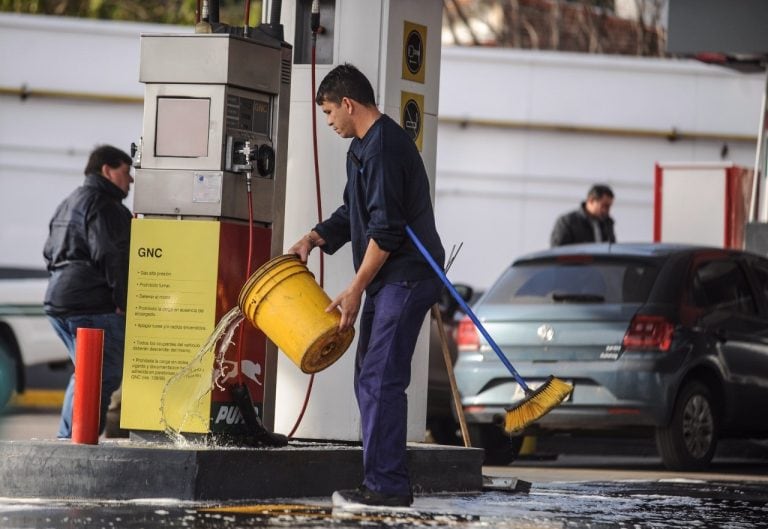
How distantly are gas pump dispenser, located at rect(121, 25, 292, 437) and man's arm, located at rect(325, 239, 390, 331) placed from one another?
0.82m

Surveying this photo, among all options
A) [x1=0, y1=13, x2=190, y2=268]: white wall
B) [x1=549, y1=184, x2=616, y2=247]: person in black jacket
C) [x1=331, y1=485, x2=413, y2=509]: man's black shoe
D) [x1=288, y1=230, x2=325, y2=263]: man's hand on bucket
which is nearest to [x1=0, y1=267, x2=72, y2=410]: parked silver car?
[x1=0, y1=13, x2=190, y2=268]: white wall

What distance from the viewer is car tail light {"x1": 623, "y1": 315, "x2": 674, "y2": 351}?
1247cm

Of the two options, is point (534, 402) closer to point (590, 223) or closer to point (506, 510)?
point (506, 510)

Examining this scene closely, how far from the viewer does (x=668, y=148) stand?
19766 millimetres

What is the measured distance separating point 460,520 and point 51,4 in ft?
94.9

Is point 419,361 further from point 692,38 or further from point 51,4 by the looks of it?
point 51,4

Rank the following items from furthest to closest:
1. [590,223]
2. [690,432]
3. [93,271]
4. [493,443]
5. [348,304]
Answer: [590,223] < [493,443] < [690,432] < [93,271] < [348,304]

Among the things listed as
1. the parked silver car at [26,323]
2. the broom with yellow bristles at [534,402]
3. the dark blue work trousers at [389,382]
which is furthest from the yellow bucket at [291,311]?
the parked silver car at [26,323]

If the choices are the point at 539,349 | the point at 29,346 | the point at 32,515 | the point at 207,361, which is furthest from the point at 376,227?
the point at 29,346

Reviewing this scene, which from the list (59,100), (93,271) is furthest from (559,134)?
(93,271)

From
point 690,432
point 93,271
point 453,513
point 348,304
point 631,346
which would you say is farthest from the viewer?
point 690,432

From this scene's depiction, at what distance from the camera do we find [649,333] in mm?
12477

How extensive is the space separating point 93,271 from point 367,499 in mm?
3319

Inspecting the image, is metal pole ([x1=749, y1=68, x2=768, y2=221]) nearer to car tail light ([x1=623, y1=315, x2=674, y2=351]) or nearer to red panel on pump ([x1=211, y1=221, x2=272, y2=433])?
car tail light ([x1=623, y1=315, x2=674, y2=351])
